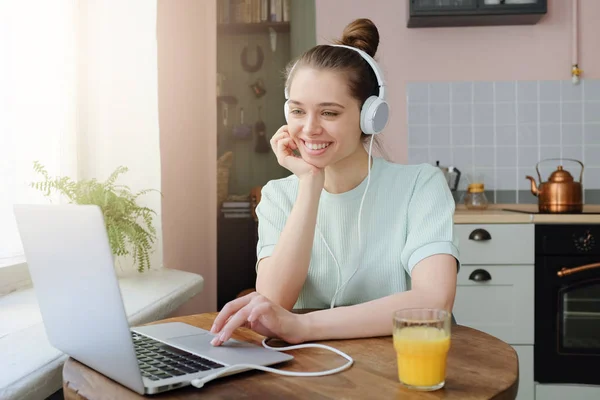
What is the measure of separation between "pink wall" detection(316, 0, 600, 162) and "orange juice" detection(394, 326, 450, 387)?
2473mm

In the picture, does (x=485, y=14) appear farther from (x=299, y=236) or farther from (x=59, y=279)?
(x=59, y=279)

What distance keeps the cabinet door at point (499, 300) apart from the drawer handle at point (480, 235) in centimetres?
12

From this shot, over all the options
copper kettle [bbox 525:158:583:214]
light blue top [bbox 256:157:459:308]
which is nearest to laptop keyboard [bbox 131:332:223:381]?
light blue top [bbox 256:157:459:308]

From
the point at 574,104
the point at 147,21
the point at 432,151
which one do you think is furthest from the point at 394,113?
the point at 147,21

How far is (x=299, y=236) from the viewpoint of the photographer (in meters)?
1.33

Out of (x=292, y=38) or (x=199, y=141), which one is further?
(x=292, y=38)

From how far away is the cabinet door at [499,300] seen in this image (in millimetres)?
2594

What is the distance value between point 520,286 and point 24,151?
77.8 inches

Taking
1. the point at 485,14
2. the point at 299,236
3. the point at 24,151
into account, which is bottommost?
the point at 299,236

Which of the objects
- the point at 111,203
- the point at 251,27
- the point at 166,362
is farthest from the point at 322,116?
the point at 251,27

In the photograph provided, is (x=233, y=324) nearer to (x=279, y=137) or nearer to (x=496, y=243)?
(x=279, y=137)

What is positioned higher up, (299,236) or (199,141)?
(199,141)

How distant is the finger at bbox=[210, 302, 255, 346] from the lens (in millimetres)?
946

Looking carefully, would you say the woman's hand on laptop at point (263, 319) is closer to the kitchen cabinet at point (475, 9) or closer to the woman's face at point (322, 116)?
the woman's face at point (322, 116)
